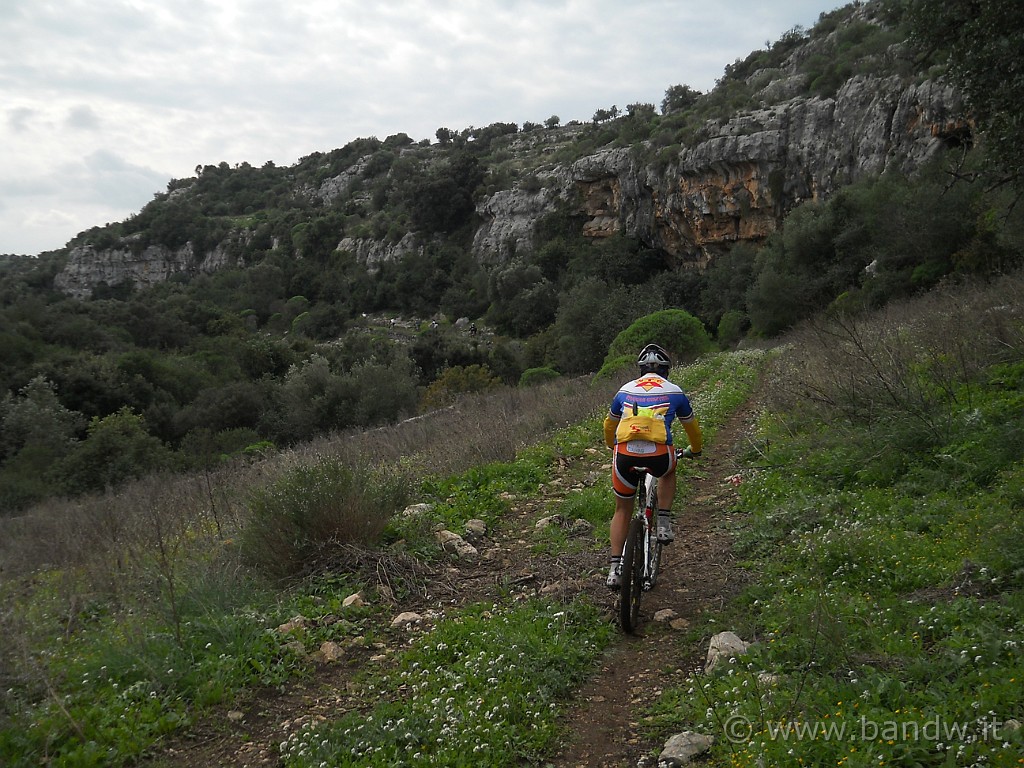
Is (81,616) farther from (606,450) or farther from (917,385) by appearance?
(917,385)

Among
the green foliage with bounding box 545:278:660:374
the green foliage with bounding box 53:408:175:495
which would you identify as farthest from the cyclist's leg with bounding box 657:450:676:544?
the green foliage with bounding box 545:278:660:374

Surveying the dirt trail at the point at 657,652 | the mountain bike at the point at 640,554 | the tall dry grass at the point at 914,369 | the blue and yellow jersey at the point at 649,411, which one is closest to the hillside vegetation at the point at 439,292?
the tall dry grass at the point at 914,369

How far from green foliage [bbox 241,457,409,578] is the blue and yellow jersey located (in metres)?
2.35

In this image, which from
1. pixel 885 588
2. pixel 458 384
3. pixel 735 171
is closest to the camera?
pixel 885 588

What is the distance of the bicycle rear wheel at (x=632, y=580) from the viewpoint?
4.15 metres

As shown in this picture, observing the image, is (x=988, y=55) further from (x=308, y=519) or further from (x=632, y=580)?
(x=308, y=519)

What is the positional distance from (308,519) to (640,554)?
2844mm

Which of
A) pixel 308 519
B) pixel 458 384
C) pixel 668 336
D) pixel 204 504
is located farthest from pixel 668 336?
pixel 308 519

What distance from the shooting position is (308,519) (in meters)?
5.50

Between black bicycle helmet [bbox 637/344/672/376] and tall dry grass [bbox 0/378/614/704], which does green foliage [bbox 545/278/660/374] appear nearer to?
tall dry grass [bbox 0/378/614/704]

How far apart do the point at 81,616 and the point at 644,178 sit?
1973 inches

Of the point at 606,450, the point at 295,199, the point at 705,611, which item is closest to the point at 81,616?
the point at 705,611

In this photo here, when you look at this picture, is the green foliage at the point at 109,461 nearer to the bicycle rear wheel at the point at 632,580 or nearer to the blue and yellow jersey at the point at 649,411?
the blue and yellow jersey at the point at 649,411

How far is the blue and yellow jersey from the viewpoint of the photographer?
4449 millimetres
